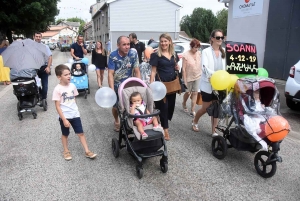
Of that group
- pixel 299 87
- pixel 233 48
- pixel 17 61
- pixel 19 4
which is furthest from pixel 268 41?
pixel 19 4

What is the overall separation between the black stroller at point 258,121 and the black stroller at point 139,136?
1002 millimetres

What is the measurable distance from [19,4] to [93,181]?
24804mm

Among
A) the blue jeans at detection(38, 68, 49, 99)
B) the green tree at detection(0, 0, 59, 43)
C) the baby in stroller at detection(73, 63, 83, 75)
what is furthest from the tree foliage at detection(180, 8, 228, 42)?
the blue jeans at detection(38, 68, 49, 99)

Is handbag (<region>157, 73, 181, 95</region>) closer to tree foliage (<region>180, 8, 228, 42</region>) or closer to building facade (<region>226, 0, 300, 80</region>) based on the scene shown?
building facade (<region>226, 0, 300, 80</region>)

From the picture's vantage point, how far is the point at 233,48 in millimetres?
4141

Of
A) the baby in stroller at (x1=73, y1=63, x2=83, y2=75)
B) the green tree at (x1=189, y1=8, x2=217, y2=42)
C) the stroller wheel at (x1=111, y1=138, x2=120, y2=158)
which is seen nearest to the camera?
the stroller wheel at (x1=111, y1=138, x2=120, y2=158)

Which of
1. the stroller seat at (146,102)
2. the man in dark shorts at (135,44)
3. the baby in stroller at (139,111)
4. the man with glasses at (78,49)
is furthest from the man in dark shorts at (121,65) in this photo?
the man with glasses at (78,49)

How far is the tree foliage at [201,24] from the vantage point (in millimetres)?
54406

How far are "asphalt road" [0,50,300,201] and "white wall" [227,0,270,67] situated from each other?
7.84 meters

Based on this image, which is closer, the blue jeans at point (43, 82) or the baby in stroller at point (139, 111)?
the baby in stroller at point (139, 111)

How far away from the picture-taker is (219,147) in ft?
13.3

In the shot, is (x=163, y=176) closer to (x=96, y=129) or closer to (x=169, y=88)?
(x=169, y=88)

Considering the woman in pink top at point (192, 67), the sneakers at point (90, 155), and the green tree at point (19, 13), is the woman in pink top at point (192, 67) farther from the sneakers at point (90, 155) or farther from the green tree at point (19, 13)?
the green tree at point (19, 13)

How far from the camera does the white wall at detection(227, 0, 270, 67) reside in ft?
39.1
